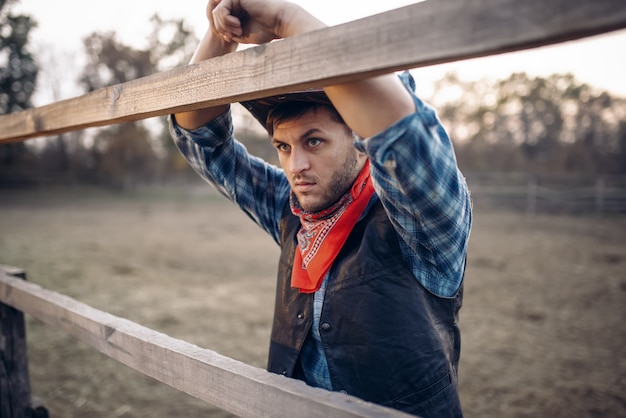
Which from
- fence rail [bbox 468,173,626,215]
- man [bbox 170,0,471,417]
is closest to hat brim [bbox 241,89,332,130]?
man [bbox 170,0,471,417]

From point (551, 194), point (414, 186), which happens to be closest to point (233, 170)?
point (414, 186)

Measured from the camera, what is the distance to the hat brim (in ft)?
4.59

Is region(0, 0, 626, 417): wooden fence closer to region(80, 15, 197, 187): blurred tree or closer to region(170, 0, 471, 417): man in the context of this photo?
region(170, 0, 471, 417): man

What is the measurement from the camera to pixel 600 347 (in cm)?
442

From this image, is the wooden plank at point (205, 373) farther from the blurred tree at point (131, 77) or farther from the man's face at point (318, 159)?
Answer: the blurred tree at point (131, 77)

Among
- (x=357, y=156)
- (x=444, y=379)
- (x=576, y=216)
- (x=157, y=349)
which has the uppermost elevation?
(x=357, y=156)

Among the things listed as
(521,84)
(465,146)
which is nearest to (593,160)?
(465,146)

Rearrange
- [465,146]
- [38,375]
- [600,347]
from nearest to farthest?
[38,375] → [600,347] → [465,146]

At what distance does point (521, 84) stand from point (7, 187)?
36.1 metres

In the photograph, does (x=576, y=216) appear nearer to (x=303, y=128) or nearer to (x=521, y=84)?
(x=303, y=128)

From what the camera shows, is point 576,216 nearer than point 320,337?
No

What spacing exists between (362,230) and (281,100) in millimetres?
547

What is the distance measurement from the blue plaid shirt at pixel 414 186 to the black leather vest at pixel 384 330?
0.06 m

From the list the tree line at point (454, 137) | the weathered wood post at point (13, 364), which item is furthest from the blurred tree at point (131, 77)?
the weathered wood post at point (13, 364)
